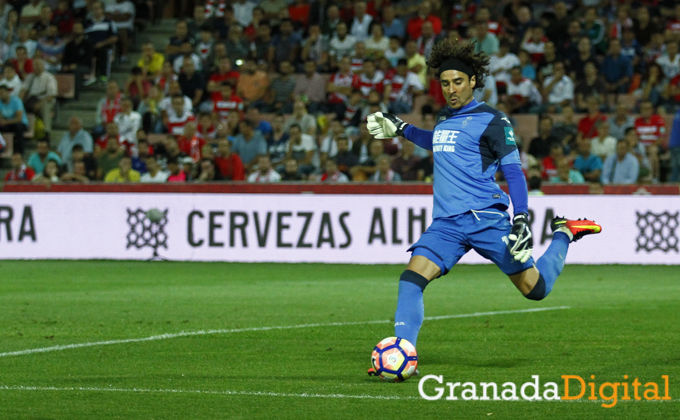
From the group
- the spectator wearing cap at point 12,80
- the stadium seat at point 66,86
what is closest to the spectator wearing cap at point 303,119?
the stadium seat at point 66,86

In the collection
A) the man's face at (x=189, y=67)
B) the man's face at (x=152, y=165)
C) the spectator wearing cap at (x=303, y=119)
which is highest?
the man's face at (x=189, y=67)

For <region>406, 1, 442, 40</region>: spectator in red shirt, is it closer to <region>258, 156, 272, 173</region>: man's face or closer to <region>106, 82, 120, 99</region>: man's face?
<region>258, 156, 272, 173</region>: man's face

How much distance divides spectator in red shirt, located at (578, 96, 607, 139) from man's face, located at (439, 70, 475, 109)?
12572mm

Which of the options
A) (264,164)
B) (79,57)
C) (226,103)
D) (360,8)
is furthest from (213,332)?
(79,57)

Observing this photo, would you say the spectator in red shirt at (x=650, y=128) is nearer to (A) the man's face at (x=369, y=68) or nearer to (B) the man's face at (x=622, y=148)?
(B) the man's face at (x=622, y=148)

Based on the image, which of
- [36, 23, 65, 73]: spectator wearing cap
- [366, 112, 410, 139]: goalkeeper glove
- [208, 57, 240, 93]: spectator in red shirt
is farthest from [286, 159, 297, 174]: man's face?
[366, 112, 410, 139]: goalkeeper glove

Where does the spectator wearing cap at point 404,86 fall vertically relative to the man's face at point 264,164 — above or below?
above

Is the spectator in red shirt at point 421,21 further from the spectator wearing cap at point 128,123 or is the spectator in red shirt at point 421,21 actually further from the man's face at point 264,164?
the spectator wearing cap at point 128,123

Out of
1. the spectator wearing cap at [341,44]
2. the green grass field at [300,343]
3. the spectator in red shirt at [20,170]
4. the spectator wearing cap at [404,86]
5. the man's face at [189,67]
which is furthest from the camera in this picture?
the man's face at [189,67]

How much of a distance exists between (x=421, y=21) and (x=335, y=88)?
2373 millimetres

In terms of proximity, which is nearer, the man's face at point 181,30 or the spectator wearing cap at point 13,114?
the spectator wearing cap at point 13,114

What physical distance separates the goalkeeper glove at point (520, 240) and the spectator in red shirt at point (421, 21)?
50.3 feet

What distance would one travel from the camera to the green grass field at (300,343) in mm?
5922

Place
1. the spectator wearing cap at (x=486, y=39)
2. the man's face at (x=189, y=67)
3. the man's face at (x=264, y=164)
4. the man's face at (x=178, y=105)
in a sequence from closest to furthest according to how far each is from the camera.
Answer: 1. the man's face at (x=264, y=164)
2. the spectator wearing cap at (x=486, y=39)
3. the man's face at (x=178, y=105)
4. the man's face at (x=189, y=67)
